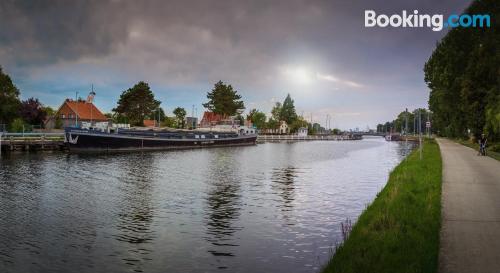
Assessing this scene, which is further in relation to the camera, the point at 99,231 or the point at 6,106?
the point at 6,106

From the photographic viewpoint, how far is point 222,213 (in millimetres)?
19109

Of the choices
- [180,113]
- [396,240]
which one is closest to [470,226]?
[396,240]

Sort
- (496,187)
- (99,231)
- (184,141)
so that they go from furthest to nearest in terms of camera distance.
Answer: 1. (184,141)
2. (496,187)
3. (99,231)

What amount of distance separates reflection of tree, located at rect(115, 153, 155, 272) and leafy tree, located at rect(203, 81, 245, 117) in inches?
4732

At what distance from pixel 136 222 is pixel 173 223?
1.50 meters

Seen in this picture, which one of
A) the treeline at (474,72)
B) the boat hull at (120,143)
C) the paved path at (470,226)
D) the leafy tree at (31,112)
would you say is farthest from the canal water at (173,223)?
the leafy tree at (31,112)

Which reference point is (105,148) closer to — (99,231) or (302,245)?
(99,231)

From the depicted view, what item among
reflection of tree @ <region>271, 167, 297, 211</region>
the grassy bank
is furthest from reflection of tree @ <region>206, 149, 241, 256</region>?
the grassy bank

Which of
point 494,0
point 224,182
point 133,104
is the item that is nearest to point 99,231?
point 224,182

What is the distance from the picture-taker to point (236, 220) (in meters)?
17.7

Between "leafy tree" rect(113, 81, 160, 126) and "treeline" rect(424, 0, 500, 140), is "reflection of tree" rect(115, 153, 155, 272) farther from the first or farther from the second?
"leafy tree" rect(113, 81, 160, 126)

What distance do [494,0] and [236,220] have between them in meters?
45.4

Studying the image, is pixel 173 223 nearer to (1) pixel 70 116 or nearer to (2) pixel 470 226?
(2) pixel 470 226

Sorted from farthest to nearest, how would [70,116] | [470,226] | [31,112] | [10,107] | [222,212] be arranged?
1. [70,116]
2. [31,112]
3. [10,107]
4. [222,212]
5. [470,226]
